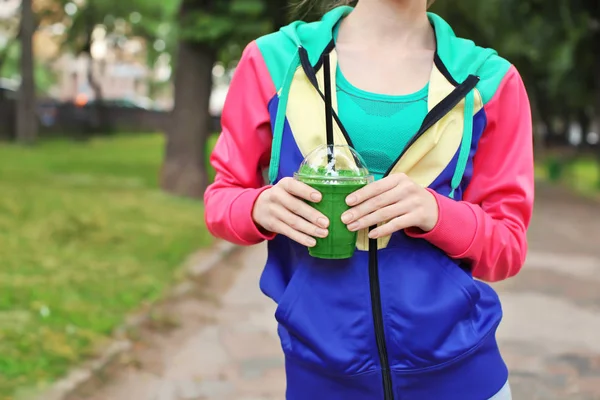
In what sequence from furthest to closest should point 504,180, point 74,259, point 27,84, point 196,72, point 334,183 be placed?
1. point 27,84
2. point 196,72
3. point 74,259
4. point 504,180
5. point 334,183

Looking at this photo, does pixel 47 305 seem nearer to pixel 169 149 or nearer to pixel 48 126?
pixel 169 149

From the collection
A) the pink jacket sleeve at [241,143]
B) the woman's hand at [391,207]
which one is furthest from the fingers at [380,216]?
the pink jacket sleeve at [241,143]

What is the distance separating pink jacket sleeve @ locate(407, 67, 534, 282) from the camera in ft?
5.92

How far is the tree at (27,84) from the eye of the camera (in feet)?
87.7

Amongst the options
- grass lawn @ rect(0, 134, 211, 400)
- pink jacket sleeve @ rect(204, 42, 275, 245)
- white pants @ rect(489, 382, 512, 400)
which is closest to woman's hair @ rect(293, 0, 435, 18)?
pink jacket sleeve @ rect(204, 42, 275, 245)

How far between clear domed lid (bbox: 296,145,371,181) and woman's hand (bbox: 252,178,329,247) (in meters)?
0.03

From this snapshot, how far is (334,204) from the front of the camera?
5.13 ft

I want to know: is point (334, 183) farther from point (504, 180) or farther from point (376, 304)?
point (504, 180)

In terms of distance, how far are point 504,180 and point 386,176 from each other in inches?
11.3

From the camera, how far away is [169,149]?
15.1 m

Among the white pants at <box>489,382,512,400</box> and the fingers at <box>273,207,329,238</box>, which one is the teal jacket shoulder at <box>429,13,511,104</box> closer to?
the fingers at <box>273,207,329,238</box>

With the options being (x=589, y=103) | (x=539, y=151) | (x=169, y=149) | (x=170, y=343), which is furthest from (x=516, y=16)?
(x=539, y=151)

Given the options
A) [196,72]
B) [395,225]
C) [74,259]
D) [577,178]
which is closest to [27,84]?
[196,72]

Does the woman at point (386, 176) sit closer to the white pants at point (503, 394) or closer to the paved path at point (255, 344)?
the white pants at point (503, 394)
